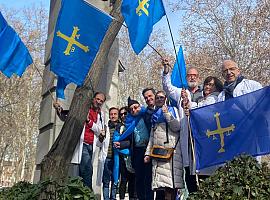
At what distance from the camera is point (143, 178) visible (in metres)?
7.75

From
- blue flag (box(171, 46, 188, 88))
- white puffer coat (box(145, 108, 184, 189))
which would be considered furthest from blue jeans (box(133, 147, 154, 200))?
blue flag (box(171, 46, 188, 88))

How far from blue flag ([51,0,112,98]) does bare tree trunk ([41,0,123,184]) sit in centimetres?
28

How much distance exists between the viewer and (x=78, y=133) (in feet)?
21.9

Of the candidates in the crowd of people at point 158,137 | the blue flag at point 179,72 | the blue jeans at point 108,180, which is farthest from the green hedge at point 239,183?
the blue jeans at point 108,180

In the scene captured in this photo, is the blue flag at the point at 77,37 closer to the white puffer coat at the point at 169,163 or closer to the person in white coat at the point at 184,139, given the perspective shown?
the person in white coat at the point at 184,139

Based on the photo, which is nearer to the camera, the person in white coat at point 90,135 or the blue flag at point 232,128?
the blue flag at point 232,128

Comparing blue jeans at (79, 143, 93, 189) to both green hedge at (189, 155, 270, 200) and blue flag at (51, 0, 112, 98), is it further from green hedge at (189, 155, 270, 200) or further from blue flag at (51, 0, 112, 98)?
green hedge at (189, 155, 270, 200)

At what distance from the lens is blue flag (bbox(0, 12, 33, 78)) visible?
811cm

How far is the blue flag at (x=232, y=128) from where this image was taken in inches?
247

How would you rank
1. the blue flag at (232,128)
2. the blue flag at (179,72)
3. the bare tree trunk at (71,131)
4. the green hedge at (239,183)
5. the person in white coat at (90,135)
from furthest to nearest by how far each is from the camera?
1. the person in white coat at (90,135)
2. the blue flag at (179,72)
3. the blue flag at (232,128)
4. the bare tree trunk at (71,131)
5. the green hedge at (239,183)

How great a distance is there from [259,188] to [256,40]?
71.9ft

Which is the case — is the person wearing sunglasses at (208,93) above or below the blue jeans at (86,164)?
above

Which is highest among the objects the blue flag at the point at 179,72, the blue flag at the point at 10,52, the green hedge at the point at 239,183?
the blue flag at the point at 10,52

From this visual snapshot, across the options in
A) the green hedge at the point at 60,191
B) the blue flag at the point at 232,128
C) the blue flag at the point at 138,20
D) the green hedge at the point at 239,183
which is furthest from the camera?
the blue flag at the point at 138,20
